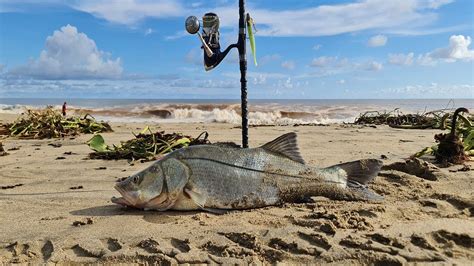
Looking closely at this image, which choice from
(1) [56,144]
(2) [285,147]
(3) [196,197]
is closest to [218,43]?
(2) [285,147]

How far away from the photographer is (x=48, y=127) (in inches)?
366

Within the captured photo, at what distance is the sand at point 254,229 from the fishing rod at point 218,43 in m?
1.29

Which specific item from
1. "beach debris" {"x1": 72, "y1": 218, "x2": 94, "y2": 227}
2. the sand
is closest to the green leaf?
the sand

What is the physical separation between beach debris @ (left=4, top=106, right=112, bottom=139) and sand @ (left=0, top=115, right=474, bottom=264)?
4.81 metres

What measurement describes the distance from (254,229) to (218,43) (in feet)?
7.34

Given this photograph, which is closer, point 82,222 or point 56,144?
point 82,222

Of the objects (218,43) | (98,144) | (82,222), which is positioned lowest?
(82,222)

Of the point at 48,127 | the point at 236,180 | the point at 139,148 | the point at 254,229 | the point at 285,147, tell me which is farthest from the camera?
the point at 48,127

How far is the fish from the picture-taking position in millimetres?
3271

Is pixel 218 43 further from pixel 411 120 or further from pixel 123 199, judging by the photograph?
pixel 411 120

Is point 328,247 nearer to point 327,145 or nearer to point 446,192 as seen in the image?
point 446,192

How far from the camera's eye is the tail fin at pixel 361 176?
11.7ft

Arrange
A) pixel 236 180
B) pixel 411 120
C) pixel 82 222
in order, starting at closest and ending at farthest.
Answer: pixel 82 222 < pixel 236 180 < pixel 411 120

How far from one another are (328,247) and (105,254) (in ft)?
4.36
